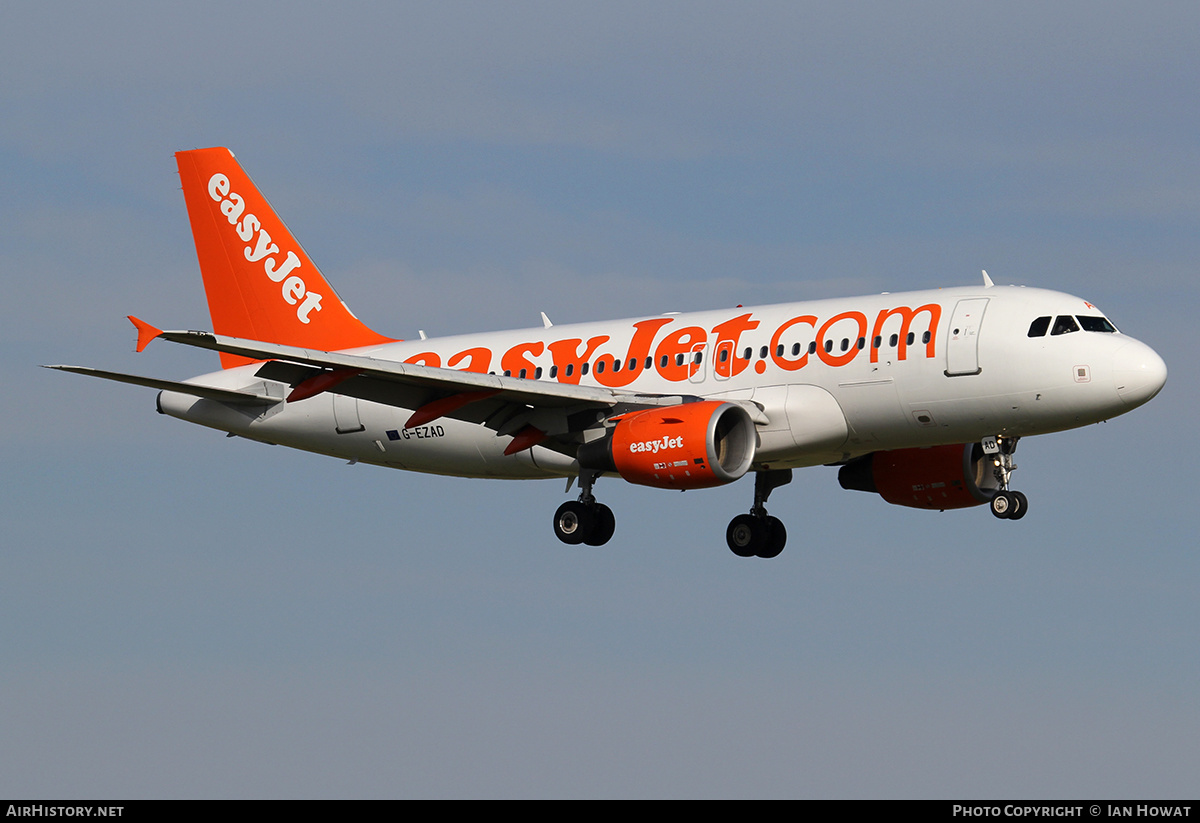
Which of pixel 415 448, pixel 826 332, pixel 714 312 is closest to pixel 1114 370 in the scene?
pixel 826 332

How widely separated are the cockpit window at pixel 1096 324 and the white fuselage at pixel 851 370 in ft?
0.51

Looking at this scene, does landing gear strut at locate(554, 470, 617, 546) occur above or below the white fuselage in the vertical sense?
below

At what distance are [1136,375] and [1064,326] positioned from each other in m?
1.67

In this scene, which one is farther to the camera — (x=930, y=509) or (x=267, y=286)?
(x=267, y=286)

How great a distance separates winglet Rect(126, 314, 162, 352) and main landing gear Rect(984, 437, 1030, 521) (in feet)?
54.1

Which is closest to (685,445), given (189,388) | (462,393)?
(462,393)

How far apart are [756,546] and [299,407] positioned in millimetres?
11535

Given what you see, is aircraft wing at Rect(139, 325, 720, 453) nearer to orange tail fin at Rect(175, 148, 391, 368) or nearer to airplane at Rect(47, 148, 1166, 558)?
airplane at Rect(47, 148, 1166, 558)

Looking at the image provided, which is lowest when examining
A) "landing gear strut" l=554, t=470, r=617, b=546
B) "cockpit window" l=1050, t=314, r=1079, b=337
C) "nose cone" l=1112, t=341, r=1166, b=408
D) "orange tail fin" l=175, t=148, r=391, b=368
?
"landing gear strut" l=554, t=470, r=617, b=546

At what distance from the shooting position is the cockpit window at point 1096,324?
32688mm

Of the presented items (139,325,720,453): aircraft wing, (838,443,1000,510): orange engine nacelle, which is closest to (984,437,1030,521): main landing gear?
(838,443,1000,510): orange engine nacelle

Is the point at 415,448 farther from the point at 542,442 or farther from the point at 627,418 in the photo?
the point at 627,418

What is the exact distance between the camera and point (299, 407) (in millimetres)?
40406

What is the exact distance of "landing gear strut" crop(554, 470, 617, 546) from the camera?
3666 centimetres
